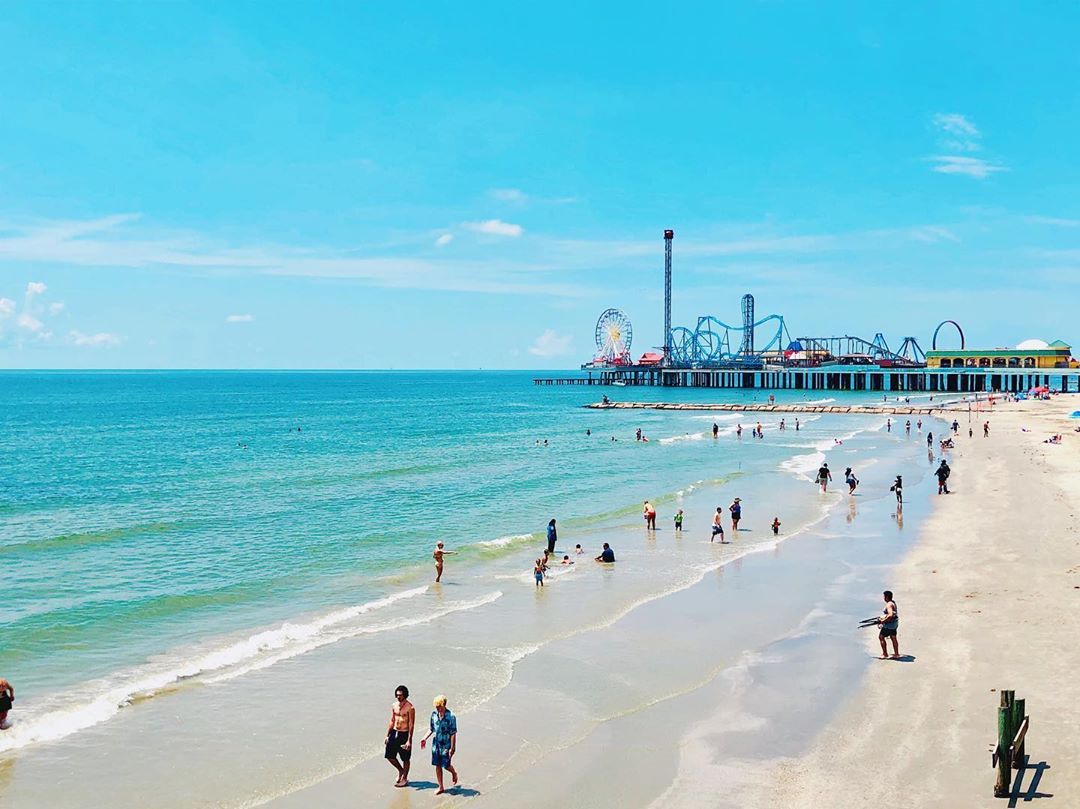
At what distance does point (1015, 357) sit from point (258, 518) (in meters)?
168

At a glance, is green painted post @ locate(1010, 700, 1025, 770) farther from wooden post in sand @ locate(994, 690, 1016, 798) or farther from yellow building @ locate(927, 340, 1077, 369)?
yellow building @ locate(927, 340, 1077, 369)

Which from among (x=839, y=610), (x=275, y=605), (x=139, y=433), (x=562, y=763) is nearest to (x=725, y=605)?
(x=839, y=610)

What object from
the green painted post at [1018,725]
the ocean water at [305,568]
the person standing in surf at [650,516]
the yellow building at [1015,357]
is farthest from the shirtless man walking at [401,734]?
the yellow building at [1015,357]

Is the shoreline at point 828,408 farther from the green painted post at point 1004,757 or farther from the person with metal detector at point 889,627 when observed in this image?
the green painted post at point 1004,757

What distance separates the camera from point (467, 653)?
1708cm

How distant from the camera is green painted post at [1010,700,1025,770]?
35.2 feet

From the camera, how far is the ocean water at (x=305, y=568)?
14062 mm

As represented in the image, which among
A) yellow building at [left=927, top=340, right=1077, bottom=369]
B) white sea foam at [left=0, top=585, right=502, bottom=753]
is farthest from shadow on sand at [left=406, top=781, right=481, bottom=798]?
yellow building at [left=927, top=340, right=1077, bottom=369]

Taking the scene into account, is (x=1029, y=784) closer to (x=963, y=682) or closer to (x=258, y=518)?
(x=963, y=682)

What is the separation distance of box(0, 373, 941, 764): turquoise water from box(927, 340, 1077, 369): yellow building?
342 feet

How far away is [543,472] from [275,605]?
27.5 meters

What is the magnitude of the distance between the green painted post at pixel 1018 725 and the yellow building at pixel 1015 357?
6786 inches

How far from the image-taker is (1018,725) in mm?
10875

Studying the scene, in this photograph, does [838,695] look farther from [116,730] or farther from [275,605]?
[275,605]
